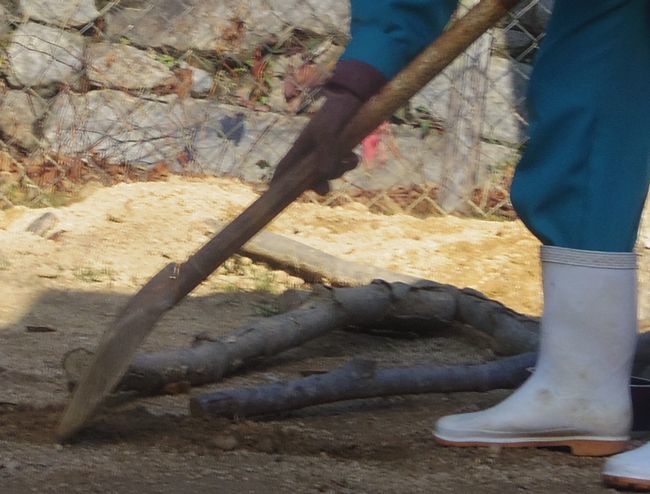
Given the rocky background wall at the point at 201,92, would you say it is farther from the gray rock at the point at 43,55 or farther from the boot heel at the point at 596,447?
the boot heel at the point at 596,447

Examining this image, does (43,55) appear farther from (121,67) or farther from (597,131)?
(597,131)

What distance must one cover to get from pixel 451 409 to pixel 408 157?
301cm

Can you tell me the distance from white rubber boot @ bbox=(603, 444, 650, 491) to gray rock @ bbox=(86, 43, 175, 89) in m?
4.04

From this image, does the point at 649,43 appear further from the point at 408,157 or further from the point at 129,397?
the point at 408,157

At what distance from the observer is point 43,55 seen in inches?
211

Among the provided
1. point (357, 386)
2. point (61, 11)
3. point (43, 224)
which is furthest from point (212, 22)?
point (357, 386)

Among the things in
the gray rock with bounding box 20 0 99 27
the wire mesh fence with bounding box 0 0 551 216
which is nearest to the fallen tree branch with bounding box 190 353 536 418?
the wire mesh fence with bounding box 0 0 551 216

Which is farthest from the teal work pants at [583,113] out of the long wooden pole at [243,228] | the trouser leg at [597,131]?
the long wooden pole at [243,228]

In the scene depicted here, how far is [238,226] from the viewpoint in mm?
1934

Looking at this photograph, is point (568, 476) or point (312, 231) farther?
point (312, 231)

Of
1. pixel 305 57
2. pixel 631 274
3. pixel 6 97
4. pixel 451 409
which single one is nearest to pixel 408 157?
pixel 305 57

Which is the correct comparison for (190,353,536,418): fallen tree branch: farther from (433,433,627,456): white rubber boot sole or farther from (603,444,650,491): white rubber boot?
(603,444,650,491): white rubber boot

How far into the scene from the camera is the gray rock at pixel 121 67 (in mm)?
5387

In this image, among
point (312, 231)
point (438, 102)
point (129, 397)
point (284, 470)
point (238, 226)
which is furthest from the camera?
point (438, 102)
